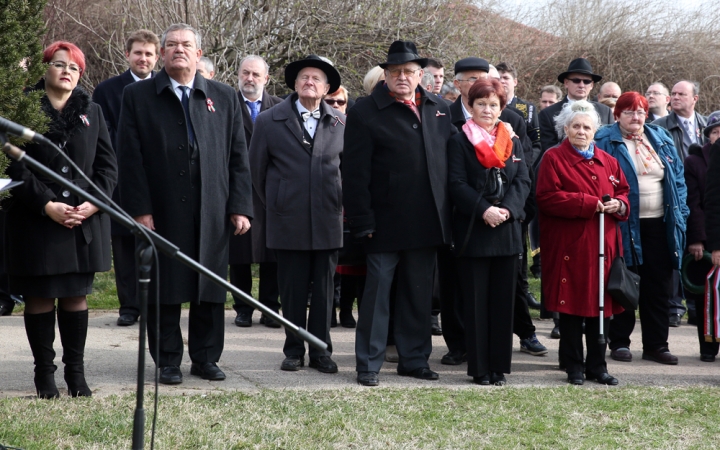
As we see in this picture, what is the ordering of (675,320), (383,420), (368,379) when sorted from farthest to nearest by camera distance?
(675,320) < (368,379) < (383,420)

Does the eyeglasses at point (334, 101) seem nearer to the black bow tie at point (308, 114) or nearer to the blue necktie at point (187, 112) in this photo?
the black bow tie at point (308, 114)

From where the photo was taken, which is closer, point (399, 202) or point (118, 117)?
point (399, 202)

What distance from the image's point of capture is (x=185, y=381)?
5867 mm

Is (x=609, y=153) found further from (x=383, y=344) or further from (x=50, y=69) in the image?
(x=50, y=69)

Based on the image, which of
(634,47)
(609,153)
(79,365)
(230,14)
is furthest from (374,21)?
(79,365)

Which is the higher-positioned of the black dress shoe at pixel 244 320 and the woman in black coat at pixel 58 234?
the woman in black coat at pixel 58 234

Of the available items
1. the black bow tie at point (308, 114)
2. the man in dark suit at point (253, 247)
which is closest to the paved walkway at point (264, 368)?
the man in dark suit at point (253, 247)

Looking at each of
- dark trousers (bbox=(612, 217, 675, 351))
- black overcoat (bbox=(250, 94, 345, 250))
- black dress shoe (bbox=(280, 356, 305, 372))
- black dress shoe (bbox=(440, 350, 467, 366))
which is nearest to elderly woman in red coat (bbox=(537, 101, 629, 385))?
dark trousers (bbox=(612, 217, 675, 351))

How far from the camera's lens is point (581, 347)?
621cm

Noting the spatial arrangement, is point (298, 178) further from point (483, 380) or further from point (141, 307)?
point (141, 307)

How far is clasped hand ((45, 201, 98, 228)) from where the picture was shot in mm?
5105

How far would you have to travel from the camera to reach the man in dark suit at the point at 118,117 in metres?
7.69

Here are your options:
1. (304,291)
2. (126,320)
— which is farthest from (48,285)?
(126,320)

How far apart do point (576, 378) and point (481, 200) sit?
1.36 metres
